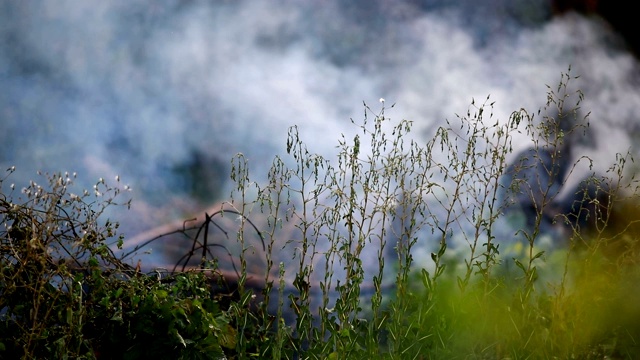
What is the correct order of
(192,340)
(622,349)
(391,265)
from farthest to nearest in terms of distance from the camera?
(391,265) → (622,349) → (192,340)

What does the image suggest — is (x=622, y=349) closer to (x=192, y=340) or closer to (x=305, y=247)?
(x=305, y=247)

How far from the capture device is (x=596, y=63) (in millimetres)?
4273

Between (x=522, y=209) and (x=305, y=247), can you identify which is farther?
(x=522, y=209)

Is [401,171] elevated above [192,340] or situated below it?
above

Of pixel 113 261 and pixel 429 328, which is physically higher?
pixel 113 261

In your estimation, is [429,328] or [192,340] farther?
[429,328]

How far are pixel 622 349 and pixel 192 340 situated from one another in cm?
146

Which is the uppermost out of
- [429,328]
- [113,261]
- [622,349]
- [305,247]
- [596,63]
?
[596,63]

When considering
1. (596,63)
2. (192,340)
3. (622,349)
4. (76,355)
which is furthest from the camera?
(596,63)

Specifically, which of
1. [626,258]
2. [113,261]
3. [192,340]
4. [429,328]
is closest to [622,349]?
[626,258]

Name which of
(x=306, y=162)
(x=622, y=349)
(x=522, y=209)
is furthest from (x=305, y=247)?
(x=522, y=209)

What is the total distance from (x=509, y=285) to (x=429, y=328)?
1.58 ft

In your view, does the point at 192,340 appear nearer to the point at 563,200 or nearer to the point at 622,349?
the point at 622,349

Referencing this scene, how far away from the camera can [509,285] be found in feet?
9.89
